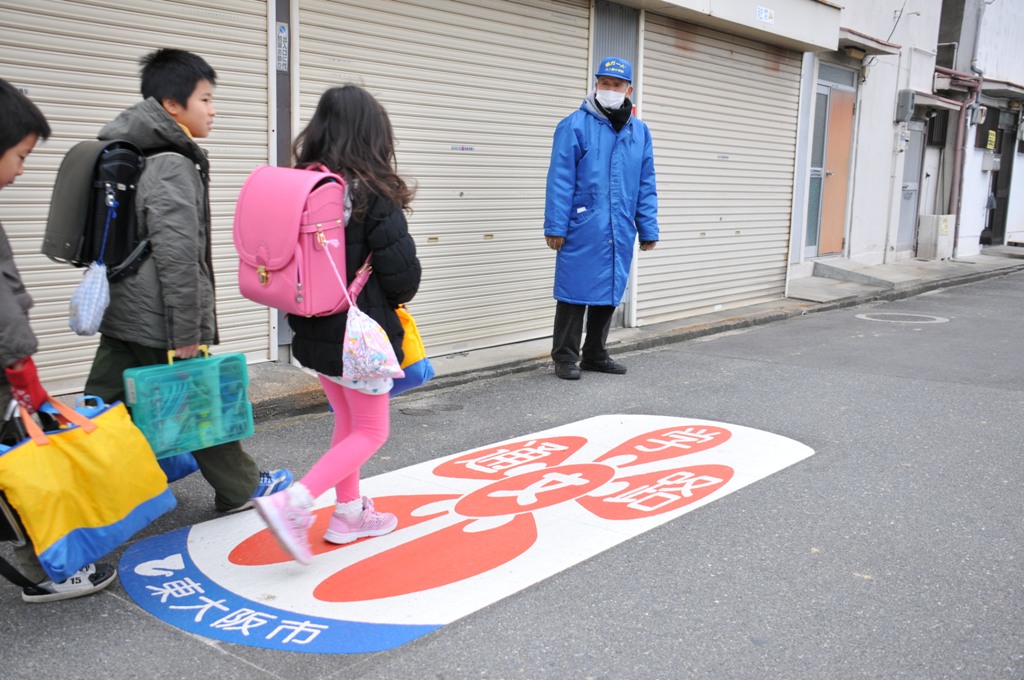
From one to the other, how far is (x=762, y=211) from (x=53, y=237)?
945cm

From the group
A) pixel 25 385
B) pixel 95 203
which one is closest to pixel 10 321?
pixel 25 385

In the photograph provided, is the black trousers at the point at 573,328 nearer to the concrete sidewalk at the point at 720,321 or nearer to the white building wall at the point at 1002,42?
the concrete sidewalk at the point at 720,321

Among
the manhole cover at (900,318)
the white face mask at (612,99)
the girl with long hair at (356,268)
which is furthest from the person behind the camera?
the manhole cover at (900,318)

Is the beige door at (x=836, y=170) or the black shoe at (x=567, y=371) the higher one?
the beige door at (x=836, y=170)

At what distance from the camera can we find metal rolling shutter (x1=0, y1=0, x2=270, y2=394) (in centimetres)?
509

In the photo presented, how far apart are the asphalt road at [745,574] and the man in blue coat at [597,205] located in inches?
27.6

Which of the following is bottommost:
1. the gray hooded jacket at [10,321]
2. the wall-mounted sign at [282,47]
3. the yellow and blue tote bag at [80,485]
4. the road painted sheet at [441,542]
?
the road painted sheet at [441,542]

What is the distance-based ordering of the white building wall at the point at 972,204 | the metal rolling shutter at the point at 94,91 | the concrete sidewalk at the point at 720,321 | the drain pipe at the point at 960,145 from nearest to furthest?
the metal rolling shutter at the point at 94,91, the concrete sidewalk at the point at 720,321, the drain pipe at the point at 960,145, the white building wall at the point at 972,204

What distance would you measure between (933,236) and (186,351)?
16325 millimetres

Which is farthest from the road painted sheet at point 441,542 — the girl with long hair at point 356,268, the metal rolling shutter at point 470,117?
the metal rolling shutter at point 470,117

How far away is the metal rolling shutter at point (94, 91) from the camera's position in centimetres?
509

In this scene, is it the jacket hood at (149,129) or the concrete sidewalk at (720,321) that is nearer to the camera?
the jacket hood at (149,129)

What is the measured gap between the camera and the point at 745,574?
11.8 ft

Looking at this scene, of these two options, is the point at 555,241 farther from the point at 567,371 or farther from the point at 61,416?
the point at 61,416
